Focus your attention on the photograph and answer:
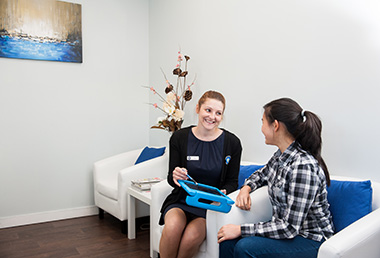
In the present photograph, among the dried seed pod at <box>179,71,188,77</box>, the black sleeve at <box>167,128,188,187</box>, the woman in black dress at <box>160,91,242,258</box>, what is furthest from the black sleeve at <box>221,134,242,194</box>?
the dried seed pod at <box>179,71,188,77</box>

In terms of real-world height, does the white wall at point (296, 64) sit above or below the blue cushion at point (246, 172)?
above

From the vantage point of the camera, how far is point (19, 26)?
361 cm

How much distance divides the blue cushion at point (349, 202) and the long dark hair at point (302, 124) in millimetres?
179

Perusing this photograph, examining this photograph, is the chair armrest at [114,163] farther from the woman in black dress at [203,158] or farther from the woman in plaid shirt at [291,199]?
the woman in plaid shirt at [291,199]

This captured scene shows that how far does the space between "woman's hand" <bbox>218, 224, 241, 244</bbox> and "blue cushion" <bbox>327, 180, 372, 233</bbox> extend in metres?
0.52

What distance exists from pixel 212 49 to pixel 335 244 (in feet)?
7.50

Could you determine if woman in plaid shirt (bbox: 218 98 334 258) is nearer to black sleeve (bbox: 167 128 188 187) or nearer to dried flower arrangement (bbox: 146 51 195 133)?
black sleeve (bbox: 167 128 188 187)

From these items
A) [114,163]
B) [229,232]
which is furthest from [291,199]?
[114,163]

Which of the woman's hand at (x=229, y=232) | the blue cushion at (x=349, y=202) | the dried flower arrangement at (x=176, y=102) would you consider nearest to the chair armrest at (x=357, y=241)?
the blue cushion at (x=349, y=202)

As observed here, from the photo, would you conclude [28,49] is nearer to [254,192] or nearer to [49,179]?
[49,179]

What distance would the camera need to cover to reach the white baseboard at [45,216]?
3.63 metres

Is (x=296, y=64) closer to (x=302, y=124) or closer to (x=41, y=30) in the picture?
(x=302, y=124)

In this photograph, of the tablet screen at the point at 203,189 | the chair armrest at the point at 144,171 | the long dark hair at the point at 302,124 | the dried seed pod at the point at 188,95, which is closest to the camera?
the long dark hair at the point at 302,124

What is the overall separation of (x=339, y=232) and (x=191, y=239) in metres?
0.84
